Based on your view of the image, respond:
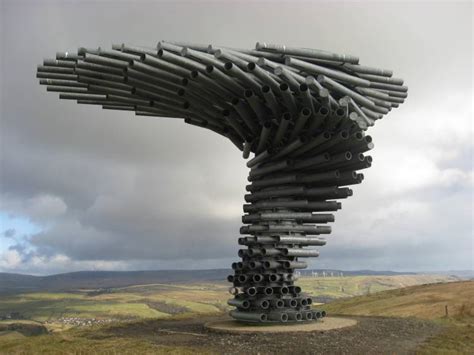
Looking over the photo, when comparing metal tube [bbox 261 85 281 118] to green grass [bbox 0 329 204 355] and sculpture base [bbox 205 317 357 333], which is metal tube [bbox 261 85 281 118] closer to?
sculpture base [bbox 205 317 357 333]

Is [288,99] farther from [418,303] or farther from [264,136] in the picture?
[418,303]

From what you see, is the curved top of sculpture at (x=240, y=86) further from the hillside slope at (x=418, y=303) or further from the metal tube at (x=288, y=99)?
the hillside slope at (x=418, y=303)

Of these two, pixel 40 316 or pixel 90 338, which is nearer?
pixel 90 338

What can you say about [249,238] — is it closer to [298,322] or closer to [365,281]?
[298,322]

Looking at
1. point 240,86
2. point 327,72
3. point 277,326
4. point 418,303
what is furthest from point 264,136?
point 418,303

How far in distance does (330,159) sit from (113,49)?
27.6ft

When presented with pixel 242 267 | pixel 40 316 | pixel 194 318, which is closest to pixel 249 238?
pixel 242 267

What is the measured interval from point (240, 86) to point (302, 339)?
8.10 metres

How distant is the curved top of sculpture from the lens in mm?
14781

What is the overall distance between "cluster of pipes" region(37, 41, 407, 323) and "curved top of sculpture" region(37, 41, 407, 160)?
0.13ft

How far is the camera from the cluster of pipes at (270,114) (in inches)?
592

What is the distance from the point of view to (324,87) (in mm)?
16125

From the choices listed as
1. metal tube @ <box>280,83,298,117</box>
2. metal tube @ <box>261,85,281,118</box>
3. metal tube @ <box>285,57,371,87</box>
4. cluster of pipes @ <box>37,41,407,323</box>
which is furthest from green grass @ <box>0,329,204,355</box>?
metal tube @ <box>285,57,371,87</box>

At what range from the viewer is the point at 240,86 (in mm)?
15430
